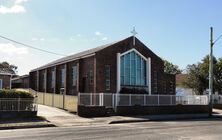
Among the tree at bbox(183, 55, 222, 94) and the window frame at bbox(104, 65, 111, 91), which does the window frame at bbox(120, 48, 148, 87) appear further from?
the tree at bbox(183, 55, 222, 94)

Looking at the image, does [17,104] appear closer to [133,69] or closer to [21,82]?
[133,69]

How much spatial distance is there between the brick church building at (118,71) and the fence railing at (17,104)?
978 cm

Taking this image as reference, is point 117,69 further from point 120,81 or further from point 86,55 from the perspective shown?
point 86,55

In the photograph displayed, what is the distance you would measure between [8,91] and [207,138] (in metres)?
15.5

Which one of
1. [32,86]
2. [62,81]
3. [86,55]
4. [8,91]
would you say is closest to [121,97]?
[86,55]

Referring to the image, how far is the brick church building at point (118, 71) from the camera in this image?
114 feet

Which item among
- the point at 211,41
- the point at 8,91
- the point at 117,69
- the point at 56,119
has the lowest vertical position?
the point at 56,119

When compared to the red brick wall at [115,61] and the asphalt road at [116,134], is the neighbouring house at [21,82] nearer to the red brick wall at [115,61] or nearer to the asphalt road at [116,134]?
the red brick wall at [115,61]

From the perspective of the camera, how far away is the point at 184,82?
56.2 metres

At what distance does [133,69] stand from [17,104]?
1603cm

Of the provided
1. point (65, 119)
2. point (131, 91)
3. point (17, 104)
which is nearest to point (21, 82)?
point (131, 91)

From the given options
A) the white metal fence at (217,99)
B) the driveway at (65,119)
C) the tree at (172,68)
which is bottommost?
the driveway at (65,119)

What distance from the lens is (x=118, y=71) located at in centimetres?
3556

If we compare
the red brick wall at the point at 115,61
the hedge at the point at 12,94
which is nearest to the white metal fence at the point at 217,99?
the red brick wall at the point at 115,61
